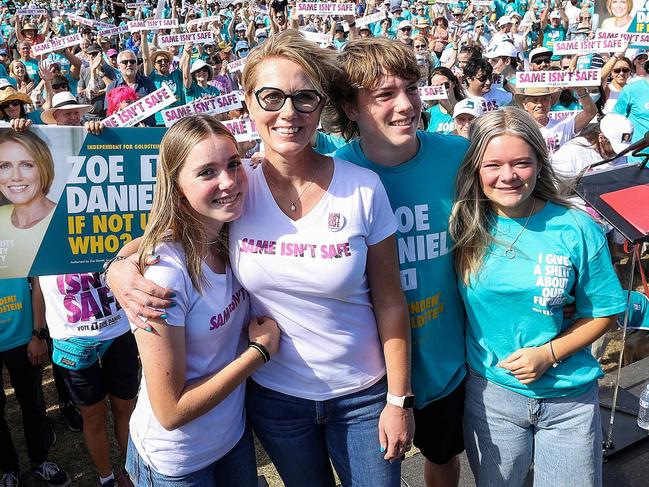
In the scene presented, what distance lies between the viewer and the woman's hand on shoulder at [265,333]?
1877 mm

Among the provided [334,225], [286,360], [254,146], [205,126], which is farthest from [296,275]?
[254,146]

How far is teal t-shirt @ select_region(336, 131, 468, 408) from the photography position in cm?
212

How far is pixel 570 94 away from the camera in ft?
24.4

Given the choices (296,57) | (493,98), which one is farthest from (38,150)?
(493,98)

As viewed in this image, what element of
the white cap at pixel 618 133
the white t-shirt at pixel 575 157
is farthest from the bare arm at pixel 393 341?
the white cap at pixel 618 133

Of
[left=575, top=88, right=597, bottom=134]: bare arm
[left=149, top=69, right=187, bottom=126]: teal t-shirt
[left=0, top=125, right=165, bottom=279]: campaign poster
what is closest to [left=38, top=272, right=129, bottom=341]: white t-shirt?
[left=0, top=125, right=165, bottom=279]: campaign poster

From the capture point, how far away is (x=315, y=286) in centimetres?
183

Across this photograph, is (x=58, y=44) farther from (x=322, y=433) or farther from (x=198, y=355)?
(x=322, y=433)

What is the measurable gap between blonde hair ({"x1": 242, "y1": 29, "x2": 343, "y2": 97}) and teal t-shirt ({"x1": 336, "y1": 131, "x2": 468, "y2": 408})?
38 centimetres

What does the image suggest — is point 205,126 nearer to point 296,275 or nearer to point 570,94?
point 296,275

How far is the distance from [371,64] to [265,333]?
3.17 ft

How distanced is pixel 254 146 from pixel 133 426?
10.7ft

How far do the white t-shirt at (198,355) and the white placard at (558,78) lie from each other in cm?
455

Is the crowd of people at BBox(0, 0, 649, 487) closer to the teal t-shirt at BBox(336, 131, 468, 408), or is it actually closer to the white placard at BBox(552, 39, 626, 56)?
the teal t-shirt at BBox(336, 131, 468, 408)
